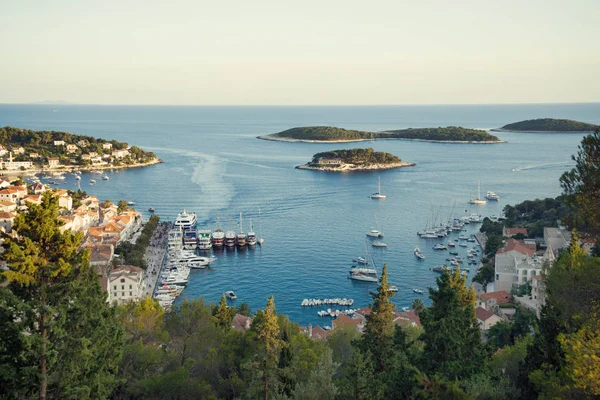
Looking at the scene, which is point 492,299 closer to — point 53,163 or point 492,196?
point 492,196

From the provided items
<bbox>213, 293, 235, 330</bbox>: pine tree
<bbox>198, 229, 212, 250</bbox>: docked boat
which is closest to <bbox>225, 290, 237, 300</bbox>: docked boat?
<bbox>198, 229, 212, 250</bbox>: docked boat

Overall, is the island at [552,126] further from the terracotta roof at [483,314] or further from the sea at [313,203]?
the terracotta roof at [483,314]

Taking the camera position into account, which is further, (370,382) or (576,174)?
(576,174)

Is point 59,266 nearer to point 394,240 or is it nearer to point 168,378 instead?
point 168,378

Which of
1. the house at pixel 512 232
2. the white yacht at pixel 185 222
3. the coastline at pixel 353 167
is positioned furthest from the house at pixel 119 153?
the house at pixel 512 232

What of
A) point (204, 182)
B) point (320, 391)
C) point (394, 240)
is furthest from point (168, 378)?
point (204, 182)

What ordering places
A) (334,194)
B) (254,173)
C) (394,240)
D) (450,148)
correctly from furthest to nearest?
1. (450,148)
2. (254,173)
3. (334,194)
4. (394,240)
